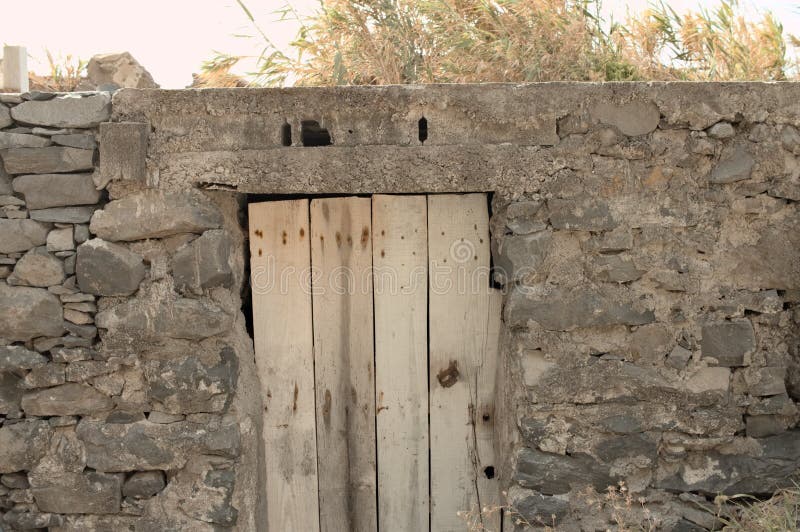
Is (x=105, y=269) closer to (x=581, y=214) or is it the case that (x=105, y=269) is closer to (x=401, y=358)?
(x=401, y=358)

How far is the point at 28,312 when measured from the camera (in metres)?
2.44

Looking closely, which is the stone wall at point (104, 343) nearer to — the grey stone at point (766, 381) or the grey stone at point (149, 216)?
the grey stone at point (149, 216)

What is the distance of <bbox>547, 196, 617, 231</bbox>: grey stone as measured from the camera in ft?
8.02

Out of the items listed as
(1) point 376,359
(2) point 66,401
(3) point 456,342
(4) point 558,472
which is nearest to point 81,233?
(2) point 66,401

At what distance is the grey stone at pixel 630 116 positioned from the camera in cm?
243

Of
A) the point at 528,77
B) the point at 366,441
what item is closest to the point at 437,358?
the point at 366,441

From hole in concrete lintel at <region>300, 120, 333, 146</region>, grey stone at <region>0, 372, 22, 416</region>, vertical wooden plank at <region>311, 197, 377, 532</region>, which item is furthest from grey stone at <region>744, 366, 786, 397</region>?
grey stone at <region>0, 372, 22, 416</region>

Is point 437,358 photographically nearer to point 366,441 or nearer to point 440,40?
point 366,441

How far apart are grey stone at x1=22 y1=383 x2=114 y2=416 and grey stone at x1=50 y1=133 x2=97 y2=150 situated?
0.84m

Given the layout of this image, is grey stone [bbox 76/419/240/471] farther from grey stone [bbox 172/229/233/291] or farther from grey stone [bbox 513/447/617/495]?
grey stone [bbox 513/447/617/495]

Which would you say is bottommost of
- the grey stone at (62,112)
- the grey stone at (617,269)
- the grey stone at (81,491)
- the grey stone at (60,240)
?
the grey stone at (81,491)

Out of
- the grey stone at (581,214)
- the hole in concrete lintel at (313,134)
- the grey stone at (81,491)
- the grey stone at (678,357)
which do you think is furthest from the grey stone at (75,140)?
the grey stone at (678,357)

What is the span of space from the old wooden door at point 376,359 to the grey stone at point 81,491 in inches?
22.6

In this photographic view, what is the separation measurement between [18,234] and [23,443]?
29.2 inches
